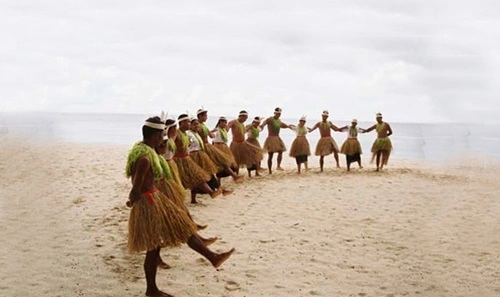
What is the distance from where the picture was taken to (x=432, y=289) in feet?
16.9

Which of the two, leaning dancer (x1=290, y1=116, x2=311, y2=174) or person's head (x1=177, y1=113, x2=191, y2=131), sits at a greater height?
person's head (x1=177, y1=113, x2=191, y2=131)

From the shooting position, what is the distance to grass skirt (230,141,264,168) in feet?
38.7

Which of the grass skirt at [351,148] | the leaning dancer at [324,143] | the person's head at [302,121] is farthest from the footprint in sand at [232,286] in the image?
the grass skirt at [351,148]

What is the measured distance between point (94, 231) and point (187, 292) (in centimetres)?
267

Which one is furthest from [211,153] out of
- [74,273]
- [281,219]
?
[74,273]

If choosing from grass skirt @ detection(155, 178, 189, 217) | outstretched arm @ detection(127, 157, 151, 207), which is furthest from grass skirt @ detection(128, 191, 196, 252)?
grass skirt @ detection(155, 178, 189, 217)

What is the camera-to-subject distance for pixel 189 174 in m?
8.09

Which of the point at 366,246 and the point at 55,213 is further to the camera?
the point at 55,213

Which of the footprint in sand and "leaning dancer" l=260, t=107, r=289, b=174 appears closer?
the footprint in sand

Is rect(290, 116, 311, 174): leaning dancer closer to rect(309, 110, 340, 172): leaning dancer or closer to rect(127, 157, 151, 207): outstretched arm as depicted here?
rect(309, 110, 340, 172): leaning dancer

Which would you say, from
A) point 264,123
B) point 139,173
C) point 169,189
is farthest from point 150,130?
point 264,123

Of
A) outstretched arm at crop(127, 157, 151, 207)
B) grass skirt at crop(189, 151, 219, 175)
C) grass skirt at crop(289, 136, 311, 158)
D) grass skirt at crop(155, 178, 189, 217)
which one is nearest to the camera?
outstretched arm at crop(127, 157, 151, 207)

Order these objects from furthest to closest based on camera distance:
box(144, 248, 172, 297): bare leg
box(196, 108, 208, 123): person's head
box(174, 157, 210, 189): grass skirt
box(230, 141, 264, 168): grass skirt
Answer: box(230, 141, 264, 168): grass skirt
box(196, 108, 208, 123): person's head
box(174, 157, 210, 189): grass skirt
box(144, 248, 172, 297): bare leg

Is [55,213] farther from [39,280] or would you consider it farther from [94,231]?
[39,280]
